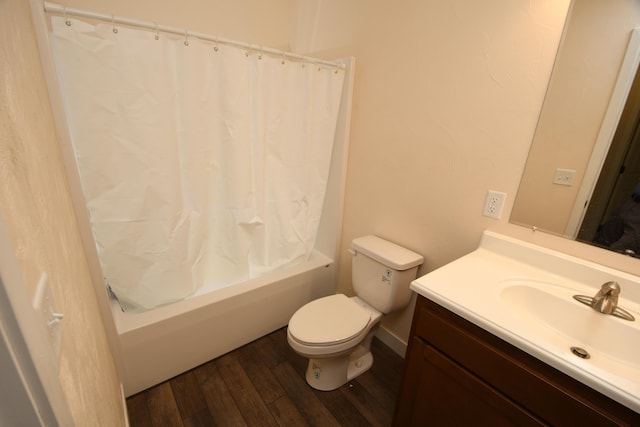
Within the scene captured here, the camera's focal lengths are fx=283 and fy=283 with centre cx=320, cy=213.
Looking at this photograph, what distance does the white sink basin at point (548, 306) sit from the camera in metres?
0.73

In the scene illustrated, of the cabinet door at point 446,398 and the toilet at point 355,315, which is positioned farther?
the toilet at point 355,315

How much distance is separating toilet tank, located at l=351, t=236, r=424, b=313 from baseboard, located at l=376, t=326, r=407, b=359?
33 cm

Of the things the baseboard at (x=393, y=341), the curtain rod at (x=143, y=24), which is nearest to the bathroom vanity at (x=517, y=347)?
the baseboard at (x=393, y=341)

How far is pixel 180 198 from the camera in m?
1.44

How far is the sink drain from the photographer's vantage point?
33.5 inches

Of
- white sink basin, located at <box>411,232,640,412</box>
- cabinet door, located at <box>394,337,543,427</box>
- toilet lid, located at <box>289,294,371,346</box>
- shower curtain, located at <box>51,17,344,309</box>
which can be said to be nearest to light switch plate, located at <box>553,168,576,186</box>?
white sink basin, located at <box>411,232,640,412</box>

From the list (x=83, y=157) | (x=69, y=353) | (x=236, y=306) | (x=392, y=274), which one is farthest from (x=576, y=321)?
(x=83, y=157)

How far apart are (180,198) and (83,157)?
0.41 metres

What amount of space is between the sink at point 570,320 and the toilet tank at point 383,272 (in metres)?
0.51

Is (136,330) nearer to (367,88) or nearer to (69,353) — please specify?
(69,353)

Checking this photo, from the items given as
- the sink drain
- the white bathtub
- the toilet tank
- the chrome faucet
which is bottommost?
the white bathtub

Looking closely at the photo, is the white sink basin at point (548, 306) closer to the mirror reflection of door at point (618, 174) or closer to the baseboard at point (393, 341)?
the mirror reflection of door at point (618, 174)

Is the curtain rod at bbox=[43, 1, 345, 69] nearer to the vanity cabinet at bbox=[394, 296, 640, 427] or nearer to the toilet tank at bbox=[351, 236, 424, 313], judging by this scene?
the toilet tank at bbox=[351, 236, 424, 313]

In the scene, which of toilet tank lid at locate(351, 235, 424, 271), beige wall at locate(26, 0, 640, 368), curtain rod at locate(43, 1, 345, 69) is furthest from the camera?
toilet tank lid at locate(351, 235, 424, 271)
